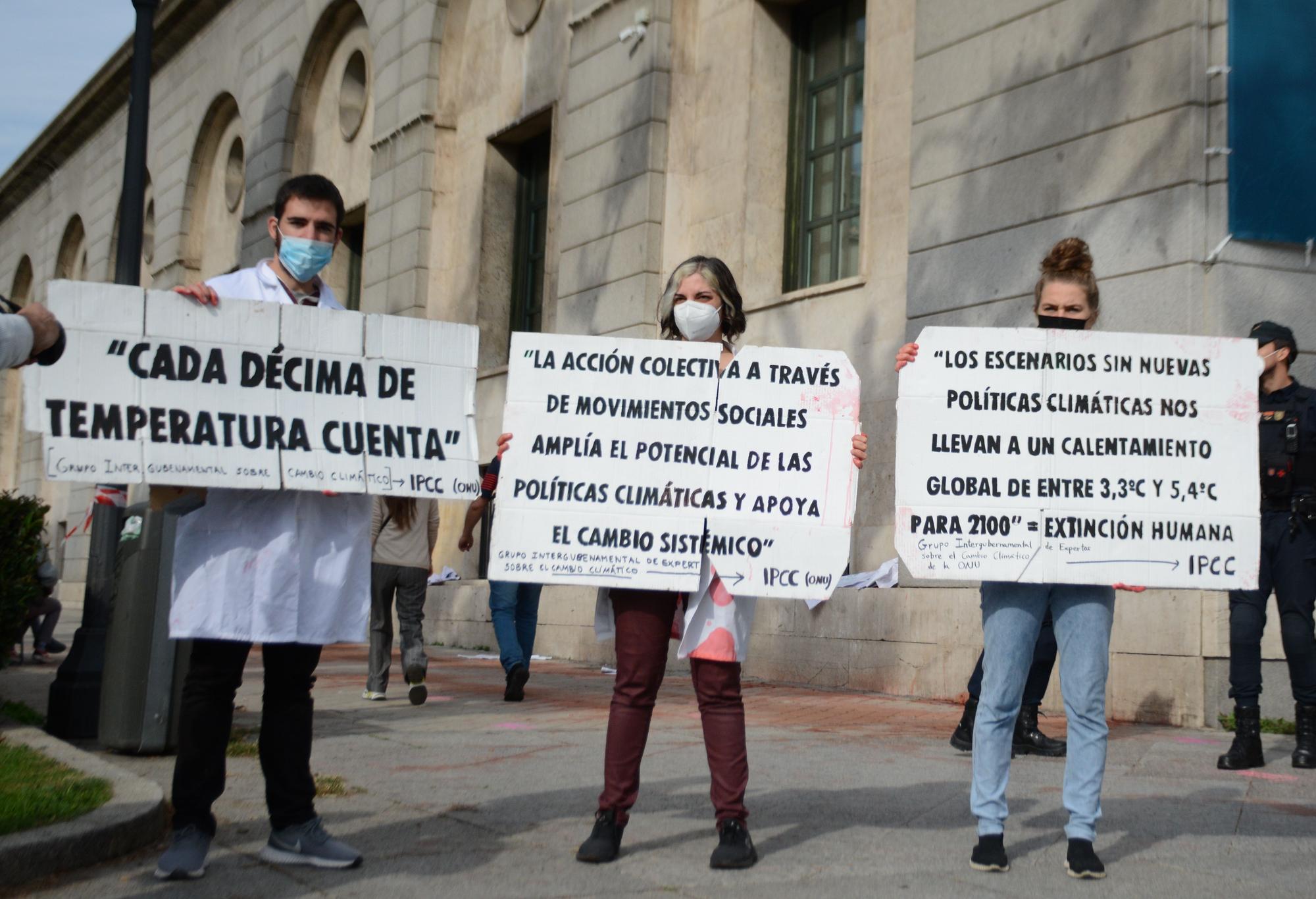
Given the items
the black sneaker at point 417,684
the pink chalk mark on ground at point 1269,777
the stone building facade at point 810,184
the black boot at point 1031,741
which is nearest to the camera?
the pink chalk mark on ground at point 1269,777

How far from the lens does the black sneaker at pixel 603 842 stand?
4.48 metres

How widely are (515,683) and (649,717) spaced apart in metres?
5.16

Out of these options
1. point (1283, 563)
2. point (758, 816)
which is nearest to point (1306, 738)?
point (1283, 563)

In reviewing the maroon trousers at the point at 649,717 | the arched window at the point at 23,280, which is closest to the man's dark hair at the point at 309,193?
the maroon trousers at the point at 649,717

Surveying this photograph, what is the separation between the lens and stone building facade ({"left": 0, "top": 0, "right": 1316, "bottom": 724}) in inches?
353

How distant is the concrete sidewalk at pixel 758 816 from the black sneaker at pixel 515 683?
0.77m

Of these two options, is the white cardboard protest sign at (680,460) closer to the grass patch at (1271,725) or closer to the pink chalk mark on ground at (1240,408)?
the pink chalk mark on ground at (1240,408)

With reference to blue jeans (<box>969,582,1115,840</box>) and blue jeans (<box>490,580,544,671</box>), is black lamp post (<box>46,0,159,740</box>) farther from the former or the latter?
blue jeans (<box>969,582,1115,840</box>)

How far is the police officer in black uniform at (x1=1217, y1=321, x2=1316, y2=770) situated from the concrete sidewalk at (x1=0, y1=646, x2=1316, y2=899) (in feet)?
0.73

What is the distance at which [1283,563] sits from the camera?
689 cm

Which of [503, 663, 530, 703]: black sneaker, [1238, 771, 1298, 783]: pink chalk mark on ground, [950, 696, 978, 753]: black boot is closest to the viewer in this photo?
[1238, 771, 1298, 783]: pink chalk mark on ground

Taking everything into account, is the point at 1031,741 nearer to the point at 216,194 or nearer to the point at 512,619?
the point at 512,619

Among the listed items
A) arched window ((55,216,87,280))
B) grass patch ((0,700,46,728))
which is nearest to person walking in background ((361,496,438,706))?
grass patch ((0,700,46,728))

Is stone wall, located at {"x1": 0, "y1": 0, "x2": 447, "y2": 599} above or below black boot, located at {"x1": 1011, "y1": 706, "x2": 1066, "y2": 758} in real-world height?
above
